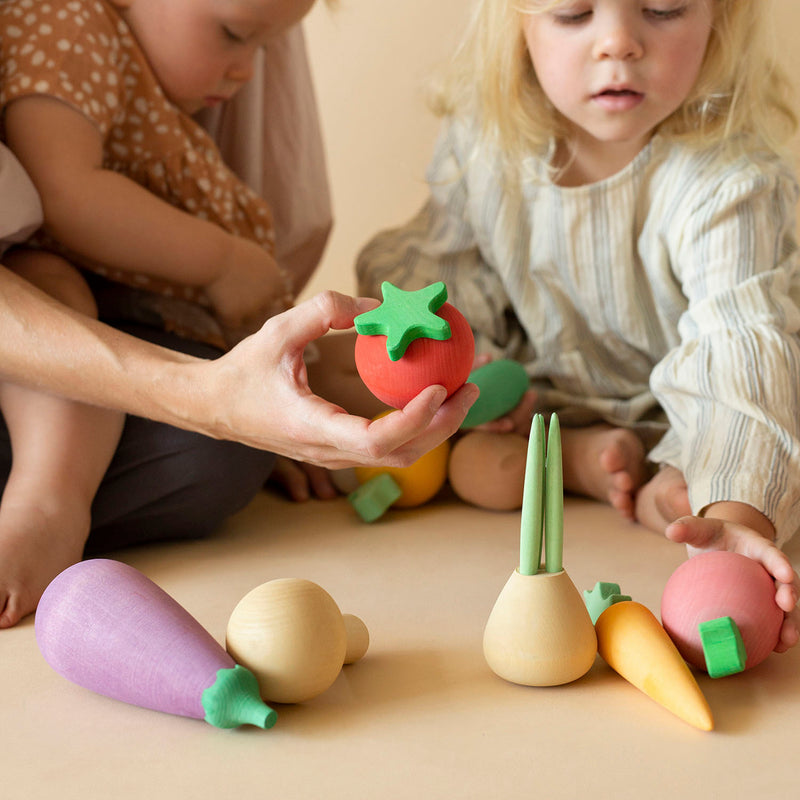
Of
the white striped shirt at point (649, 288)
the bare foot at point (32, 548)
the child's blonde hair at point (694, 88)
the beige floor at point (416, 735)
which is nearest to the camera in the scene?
the beige floor at point (416, 735)

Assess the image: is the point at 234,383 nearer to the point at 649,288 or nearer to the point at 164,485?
the point at 164,485

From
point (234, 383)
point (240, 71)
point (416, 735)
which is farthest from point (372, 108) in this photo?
point (416, 735)

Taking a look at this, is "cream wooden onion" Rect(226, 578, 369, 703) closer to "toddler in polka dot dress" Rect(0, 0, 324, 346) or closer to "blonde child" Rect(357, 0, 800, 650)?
"blonde child" Rect(357, 0, 800, 650)

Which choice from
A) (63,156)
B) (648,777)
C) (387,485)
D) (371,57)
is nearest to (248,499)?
(387,485)

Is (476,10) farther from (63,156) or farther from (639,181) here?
(63,156)

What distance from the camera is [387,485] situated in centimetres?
104

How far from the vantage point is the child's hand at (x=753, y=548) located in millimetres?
687

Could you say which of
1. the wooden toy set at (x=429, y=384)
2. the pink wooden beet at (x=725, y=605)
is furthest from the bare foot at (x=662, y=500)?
the pink wooden beet at (x=725, y=605)

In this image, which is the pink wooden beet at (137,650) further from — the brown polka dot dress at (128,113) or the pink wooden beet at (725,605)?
the brown polka dot dress at (128,113)

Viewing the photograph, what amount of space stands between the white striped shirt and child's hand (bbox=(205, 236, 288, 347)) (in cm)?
21

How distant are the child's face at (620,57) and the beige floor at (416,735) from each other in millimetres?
478

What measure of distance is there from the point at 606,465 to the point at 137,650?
0.56 meters

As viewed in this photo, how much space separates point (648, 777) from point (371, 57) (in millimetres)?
1605

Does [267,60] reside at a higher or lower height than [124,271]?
higher
